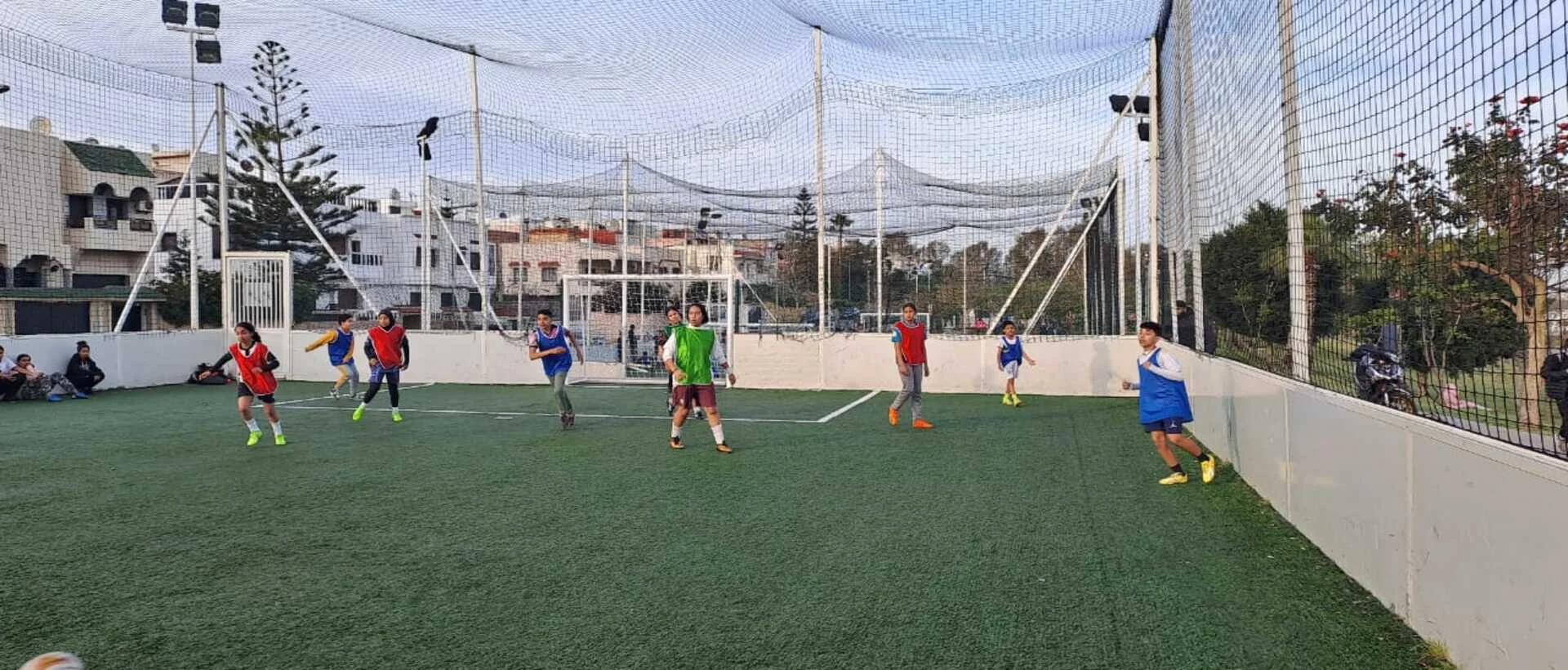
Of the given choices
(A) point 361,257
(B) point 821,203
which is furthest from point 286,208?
(B) point 821,203

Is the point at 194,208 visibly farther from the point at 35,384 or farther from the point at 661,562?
the point at 661,562

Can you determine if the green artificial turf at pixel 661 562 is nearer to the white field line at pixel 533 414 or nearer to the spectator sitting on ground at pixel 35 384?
the white field line at pixel 533 414

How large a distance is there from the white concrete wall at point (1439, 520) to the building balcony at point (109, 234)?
44050mm

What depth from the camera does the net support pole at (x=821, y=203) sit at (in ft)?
55.9

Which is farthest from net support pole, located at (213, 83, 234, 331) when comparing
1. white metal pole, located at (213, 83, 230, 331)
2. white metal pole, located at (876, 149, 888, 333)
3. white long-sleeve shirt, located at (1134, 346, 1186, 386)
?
white long-sleeve shirt, located at (1134, 346, 1186, 386)

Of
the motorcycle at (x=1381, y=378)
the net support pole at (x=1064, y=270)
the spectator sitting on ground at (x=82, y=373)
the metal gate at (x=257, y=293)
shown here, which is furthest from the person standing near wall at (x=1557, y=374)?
the metal gate at (x=257, y=293)

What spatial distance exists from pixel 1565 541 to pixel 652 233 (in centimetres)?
1817

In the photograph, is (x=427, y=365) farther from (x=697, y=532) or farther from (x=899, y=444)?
(x=697, y=532)

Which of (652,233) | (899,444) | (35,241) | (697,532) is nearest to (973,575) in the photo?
(697,532)

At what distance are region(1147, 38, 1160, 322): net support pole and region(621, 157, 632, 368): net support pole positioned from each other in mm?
9633

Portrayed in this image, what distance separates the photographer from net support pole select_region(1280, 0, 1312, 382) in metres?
6.15

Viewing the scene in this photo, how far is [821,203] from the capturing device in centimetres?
1741

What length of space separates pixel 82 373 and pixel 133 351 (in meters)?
1.79

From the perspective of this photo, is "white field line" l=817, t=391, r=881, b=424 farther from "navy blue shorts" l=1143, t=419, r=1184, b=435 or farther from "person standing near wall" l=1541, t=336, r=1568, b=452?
"person standing near wall" l=1541, t=336, r=1568, b=452
